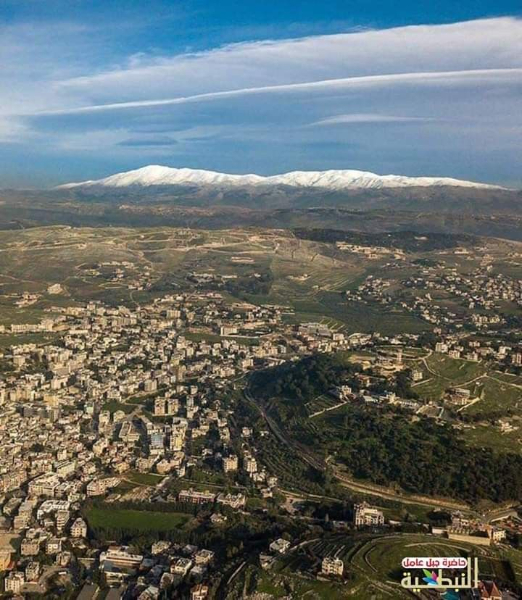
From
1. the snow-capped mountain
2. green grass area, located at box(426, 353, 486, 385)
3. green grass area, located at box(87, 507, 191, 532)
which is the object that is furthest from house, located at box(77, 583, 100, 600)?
the snow-capped mountain

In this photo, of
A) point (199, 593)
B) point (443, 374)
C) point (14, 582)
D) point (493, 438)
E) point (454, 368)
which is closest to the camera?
point (199, 593)

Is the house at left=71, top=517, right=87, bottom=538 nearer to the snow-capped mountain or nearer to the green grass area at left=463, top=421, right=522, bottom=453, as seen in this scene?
the green grass area at left=463, top=421, right=522, bottom=453

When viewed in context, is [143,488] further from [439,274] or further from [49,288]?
[439,274]

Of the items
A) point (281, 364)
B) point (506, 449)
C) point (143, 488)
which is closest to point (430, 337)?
point (281, 364)

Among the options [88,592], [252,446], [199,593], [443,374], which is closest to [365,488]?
[252,446]

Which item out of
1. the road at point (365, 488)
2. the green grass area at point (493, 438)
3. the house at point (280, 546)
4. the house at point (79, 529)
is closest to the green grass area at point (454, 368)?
the green grass area at point (493, 438)

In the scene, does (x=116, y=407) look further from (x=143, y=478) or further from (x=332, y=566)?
(x=332, y=566)

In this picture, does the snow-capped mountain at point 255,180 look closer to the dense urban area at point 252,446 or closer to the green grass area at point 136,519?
the dense urban area at point 252,446

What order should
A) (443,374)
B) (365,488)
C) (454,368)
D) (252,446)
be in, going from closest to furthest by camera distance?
(365,488) < (252,446) < (443,374) < (454,368)
